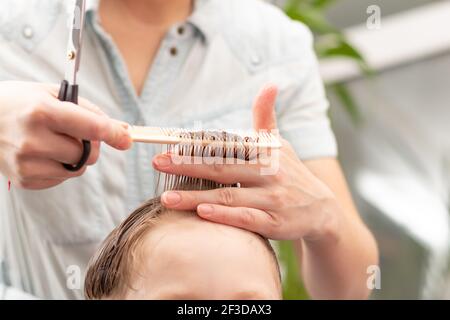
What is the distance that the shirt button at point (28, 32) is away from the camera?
0.87 meters

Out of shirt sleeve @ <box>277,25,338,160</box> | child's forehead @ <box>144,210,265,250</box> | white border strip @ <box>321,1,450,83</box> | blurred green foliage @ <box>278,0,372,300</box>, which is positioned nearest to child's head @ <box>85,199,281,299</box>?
child's forehead @ <box>144,210,265,250</box>

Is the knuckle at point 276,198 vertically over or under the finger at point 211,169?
under

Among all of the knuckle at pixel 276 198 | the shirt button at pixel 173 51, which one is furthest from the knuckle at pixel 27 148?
the shirt button at pixel 173 51

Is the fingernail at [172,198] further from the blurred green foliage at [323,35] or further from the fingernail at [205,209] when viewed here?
the blurred green foliage at [323,35]

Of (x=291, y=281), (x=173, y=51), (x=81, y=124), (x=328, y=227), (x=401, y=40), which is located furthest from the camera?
(x=401, y=40)

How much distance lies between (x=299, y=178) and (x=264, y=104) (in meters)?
0.10

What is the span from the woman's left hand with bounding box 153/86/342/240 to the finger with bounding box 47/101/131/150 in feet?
0.25

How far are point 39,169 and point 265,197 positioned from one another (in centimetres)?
25

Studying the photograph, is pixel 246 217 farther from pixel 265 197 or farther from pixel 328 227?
pixel 328 227

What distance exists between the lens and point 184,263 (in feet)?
2.07

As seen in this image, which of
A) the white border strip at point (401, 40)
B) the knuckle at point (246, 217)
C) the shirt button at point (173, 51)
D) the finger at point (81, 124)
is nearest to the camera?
the finger at point (81, 124)

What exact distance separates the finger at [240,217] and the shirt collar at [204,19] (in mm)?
353

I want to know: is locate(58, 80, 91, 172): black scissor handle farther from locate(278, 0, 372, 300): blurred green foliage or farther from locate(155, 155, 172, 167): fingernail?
locate(278, 0, 372, 300): blurred green foliage

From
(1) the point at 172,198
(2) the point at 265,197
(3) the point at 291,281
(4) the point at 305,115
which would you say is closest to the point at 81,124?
(1) the point at 172,198
